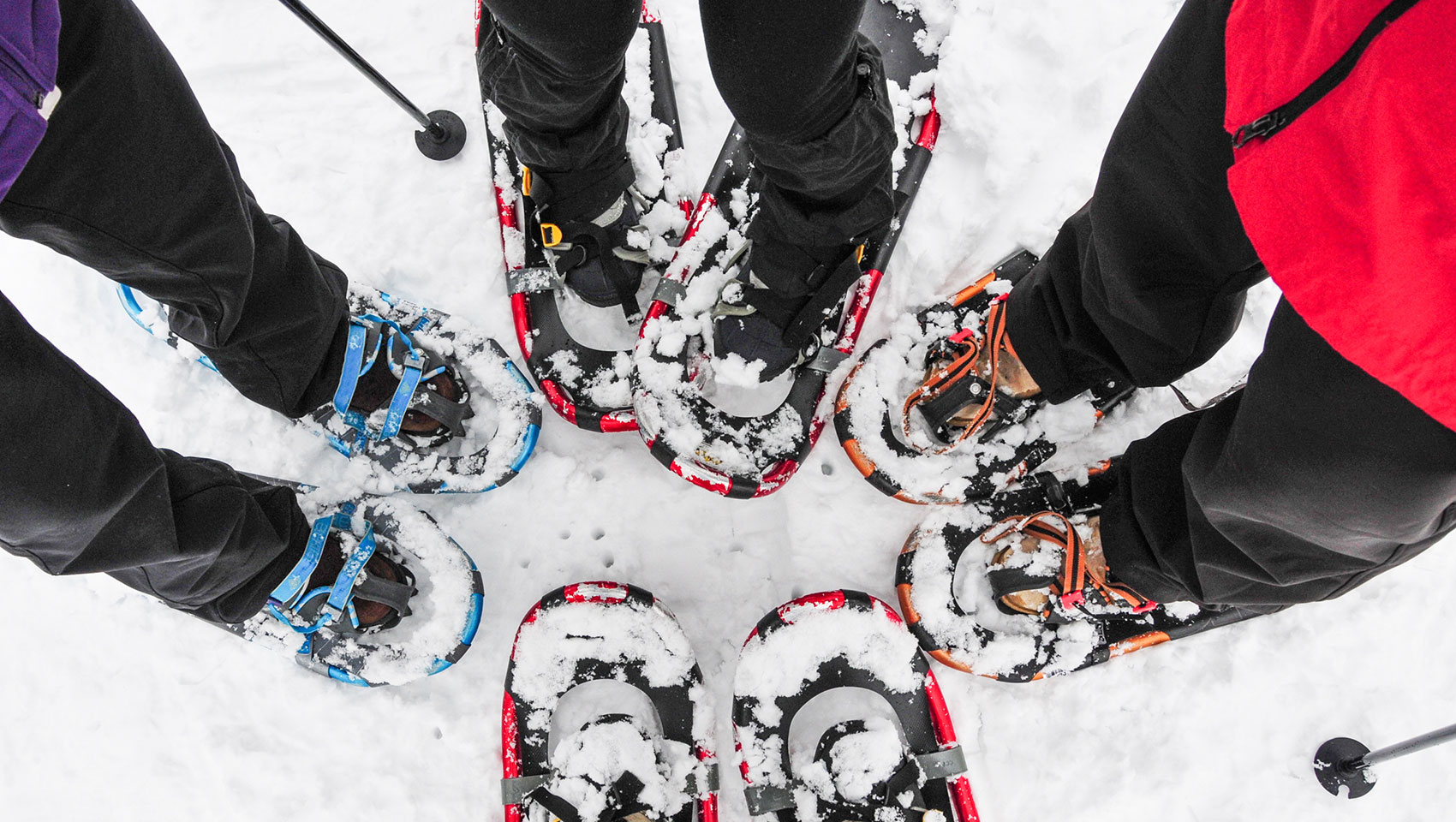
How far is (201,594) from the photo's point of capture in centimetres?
123

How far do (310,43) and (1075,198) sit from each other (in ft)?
5.96

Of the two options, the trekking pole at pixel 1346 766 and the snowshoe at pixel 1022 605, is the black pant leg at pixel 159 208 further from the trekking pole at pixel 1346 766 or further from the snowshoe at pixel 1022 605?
the trekking pole at pixel 1346 766

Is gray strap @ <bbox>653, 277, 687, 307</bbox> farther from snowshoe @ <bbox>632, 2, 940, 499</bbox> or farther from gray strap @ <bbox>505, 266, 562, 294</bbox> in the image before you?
gray strap @ <bbox>505, 266, 562, 294</bbox>

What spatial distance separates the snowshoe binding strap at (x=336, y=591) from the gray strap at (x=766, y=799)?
2.49ft

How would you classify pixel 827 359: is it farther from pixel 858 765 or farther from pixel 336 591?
pixel 336 591

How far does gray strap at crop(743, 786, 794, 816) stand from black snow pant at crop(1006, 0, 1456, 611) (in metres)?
0.72

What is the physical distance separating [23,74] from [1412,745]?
2.17 metres

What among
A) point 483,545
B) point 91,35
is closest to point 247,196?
point 91,35

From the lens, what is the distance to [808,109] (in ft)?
3.50

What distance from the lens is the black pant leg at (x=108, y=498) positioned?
2.97ft

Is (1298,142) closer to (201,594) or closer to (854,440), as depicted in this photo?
(854,440)

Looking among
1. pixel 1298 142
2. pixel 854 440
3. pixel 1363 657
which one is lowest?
pixel 1363 657

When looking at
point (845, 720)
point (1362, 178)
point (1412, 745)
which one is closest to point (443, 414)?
point (845, 720)

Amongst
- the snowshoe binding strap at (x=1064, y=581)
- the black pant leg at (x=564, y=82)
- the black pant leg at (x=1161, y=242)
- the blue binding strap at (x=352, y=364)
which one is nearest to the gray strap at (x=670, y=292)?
the black pant leg at (x=564, y=82)
